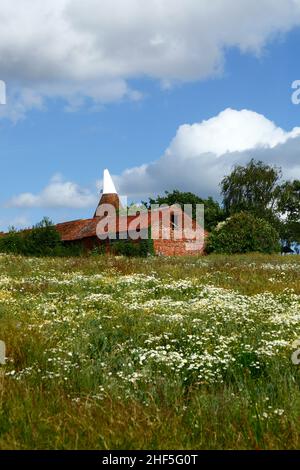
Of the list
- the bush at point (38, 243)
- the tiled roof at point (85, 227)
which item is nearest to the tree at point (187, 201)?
the tiled roof at point (85, 227)

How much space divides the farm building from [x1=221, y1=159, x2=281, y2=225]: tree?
22.9 metres

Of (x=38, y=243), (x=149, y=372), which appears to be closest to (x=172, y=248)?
(x=38, y=243)

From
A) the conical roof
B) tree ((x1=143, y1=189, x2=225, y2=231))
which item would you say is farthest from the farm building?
tree ((x1=143, y1=189, x2=225, y2=231))

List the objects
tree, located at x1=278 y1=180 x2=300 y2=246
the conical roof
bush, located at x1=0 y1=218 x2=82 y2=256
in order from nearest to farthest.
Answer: bush, located at x1=0 y1=218 x2=82 y2=256 < the conical roof < tree, located at x1=278 y1=180 x2=300 y2=246

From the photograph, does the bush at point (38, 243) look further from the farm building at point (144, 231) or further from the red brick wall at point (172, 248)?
the red brick wall at point (172, 248)

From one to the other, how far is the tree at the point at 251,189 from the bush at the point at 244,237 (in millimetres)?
33642

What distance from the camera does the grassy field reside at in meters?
4.50

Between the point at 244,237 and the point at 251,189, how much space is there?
37459 millimetres

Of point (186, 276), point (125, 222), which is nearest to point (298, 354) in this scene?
point (186, 276)

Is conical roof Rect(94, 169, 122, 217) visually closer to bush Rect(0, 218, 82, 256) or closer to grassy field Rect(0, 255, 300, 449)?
bush Rect(0, 218, 82, 256)

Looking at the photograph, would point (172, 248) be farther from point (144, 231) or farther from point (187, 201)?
point (187, 201)

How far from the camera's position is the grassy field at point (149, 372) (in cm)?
450

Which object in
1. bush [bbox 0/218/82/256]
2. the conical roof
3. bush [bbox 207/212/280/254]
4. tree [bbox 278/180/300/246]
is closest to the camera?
bush [bbox 0/218/82/256]
